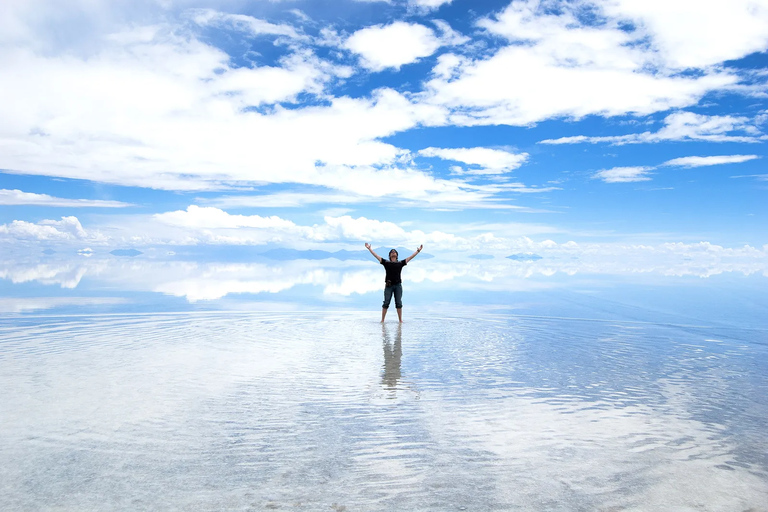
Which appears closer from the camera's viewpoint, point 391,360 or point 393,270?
point 391,360

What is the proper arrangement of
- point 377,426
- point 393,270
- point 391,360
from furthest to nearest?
point 393,270
point 391,360
point 377,426

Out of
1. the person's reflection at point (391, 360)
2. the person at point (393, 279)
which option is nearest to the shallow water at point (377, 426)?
the person's reflection at point (391, 360)

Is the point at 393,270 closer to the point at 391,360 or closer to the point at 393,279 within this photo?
the point at 393,279

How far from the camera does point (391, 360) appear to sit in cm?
1359

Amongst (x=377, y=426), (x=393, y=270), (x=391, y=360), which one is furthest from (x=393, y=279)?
(x=377, y=426)

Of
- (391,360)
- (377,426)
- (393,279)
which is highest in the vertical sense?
(393,279)

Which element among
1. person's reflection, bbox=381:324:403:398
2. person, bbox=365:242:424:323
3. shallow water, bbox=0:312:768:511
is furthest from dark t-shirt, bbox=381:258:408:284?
shallow water, bbox=0:312:768:511

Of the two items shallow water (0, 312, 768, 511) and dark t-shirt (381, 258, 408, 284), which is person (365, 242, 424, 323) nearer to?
dark t-shirt (381, 258, 408, 284)

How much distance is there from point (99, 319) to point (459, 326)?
1526cm

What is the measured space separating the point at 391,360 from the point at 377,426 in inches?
209

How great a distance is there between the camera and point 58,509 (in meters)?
5.65

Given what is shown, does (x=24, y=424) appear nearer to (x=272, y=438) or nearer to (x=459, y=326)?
(x=272, y=438)

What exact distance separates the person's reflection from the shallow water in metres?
0.09

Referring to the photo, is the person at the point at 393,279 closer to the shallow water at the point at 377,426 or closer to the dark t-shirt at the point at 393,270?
the dark t-shirt at the point at 393,270
